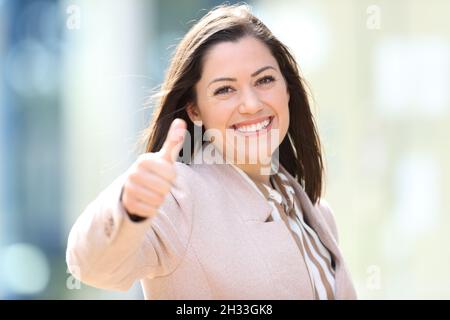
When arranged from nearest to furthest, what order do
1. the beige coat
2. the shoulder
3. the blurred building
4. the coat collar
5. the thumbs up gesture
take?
the thumbs up gesture → the beige coat → the coat collar → the shoulder → the blurred building

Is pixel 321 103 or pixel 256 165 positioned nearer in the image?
pixel 256 165

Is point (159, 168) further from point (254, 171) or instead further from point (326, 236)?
point (326, 236)

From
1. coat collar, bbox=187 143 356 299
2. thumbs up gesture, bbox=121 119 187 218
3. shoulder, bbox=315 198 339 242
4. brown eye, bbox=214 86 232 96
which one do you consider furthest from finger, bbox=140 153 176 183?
shoulder, bbox=315 198 339 242

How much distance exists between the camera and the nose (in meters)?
2.08

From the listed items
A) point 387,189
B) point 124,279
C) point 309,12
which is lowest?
point 387,189

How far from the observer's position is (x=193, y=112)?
222cm

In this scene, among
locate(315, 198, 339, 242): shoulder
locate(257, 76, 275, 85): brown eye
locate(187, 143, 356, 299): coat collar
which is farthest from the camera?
locate(315, 198, 339, 242): shoulder

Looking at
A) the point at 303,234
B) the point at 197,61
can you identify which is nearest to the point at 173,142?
the point at 197,61

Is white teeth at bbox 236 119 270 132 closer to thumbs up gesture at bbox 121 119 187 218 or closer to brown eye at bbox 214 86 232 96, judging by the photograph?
brown eye at bbox 214 86 232 96

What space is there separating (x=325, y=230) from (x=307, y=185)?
308 millimetres

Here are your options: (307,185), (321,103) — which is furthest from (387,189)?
(307,185)

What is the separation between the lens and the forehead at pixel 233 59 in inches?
82.5

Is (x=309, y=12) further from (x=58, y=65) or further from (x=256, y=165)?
(x=256, y=165)

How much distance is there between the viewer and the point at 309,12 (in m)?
5.66
